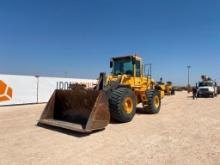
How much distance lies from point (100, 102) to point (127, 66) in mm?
3636

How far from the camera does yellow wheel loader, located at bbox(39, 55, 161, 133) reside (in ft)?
20.6

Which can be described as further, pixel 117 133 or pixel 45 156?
pixel 117 133

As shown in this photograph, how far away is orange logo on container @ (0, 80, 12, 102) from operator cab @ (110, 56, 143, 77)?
7798 mm

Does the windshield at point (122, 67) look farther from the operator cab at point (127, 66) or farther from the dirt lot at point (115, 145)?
the dirt lot at point (115, 145)

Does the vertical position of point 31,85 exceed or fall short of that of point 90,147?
it exceeds it

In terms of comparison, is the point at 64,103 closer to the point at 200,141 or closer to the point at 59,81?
the point at 200,141

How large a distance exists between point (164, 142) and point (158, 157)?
112 cm

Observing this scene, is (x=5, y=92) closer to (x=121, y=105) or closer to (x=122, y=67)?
(x=122, y=67)

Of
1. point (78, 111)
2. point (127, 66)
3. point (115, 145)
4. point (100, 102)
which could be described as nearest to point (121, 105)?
point (100, 102)

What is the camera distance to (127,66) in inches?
375

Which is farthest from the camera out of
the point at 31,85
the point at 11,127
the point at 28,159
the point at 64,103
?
the point at 31,85

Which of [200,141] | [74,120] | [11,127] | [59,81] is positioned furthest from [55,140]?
[59,81]

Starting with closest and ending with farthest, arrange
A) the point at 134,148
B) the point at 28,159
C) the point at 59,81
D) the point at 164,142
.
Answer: the point at 28,159, the point at 134,148, the point at 164,142, the point at 59,81

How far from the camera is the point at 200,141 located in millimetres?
5457
